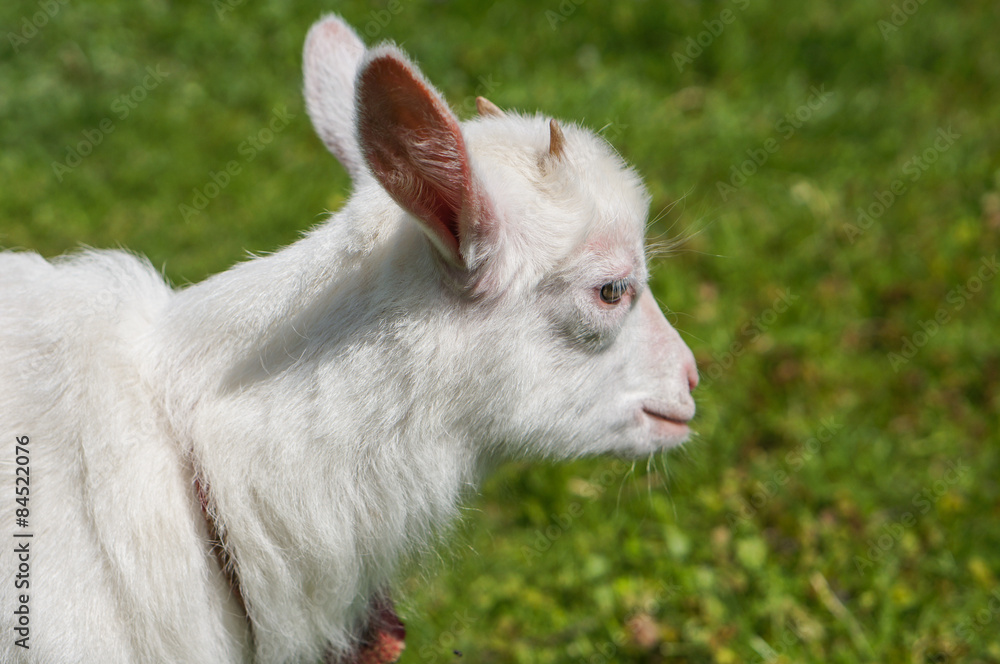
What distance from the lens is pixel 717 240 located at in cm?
532

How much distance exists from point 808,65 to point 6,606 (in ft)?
19.4

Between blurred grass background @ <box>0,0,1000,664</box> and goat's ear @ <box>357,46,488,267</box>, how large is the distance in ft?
3.49

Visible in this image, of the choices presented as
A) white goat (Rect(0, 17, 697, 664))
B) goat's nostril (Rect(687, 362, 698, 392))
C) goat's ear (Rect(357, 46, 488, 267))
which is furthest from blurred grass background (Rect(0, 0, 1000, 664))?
goat's ear (Rect(357, 46, 488, 267))

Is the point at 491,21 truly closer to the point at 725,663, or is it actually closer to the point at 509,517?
the point at 509,517

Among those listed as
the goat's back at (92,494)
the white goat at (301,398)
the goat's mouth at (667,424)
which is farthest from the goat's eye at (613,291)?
the goat's back at (92,494)

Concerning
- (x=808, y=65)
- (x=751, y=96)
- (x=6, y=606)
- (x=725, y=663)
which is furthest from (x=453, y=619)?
(x=808, y=65)

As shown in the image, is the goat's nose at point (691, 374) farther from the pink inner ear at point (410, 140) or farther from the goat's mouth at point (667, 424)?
the pink inner ear at point (410, 140)

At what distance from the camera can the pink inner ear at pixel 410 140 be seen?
187 cm

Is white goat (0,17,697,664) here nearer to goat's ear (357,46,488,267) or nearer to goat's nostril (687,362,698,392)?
goat's ear (357,46,488,267)

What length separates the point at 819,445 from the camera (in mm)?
4277

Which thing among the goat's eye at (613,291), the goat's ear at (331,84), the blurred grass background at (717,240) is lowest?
the blurred grass background at (717,240)

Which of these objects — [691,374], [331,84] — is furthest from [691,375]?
[331,84]

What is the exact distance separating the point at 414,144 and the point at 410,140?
1cm

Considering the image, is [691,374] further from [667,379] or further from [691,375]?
[667,379]
